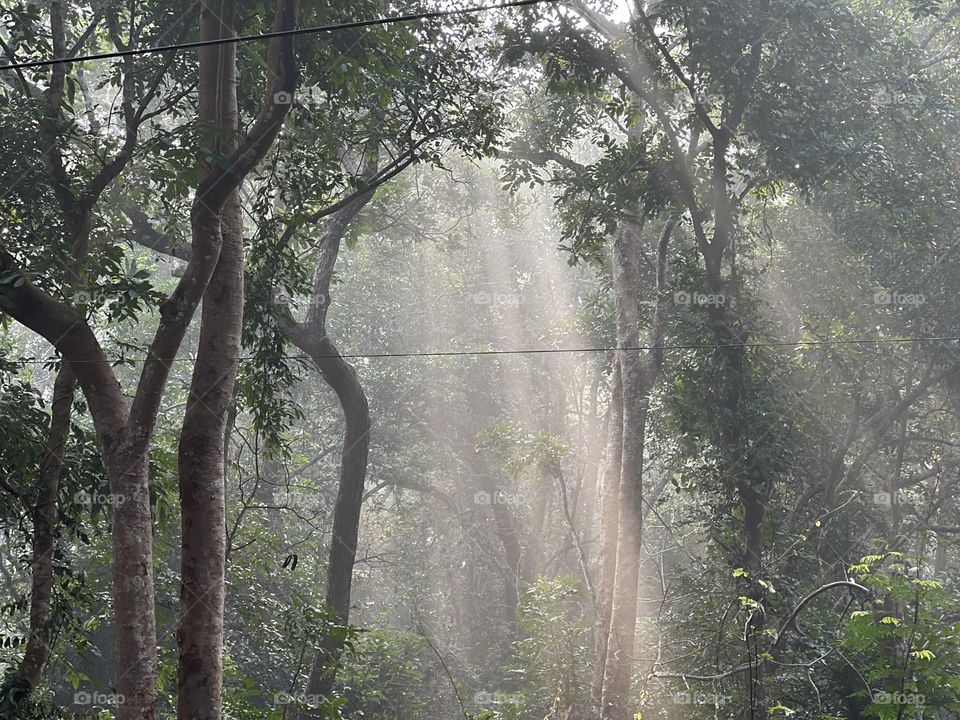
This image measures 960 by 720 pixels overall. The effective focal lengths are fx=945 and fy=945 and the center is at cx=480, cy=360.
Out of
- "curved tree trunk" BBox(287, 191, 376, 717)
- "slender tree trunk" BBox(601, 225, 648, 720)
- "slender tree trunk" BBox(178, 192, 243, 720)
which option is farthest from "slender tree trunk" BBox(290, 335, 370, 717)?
"slender tree trunk" BBox(178, 192, 243, 720)

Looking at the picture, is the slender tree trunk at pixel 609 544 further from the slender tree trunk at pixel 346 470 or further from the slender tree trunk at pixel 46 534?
the slender tree trunk at pixel 46 534

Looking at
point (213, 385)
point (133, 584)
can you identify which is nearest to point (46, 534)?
point (133, 584)

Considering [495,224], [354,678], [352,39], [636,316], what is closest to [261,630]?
[354,678]

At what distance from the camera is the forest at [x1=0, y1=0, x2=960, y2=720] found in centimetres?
513

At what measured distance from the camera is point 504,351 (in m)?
11.8

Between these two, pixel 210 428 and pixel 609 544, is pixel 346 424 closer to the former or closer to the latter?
pixel 609 544

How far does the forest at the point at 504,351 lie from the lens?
16.8ft

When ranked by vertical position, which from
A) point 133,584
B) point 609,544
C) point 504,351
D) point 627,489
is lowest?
point 133,584

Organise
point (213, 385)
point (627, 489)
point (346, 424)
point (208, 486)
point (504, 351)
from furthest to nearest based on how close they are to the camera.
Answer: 1. point (504, 351)
2. point (627, 489)
3. point (346, 424)
4. point (213, 385)
5. point (208, 486)

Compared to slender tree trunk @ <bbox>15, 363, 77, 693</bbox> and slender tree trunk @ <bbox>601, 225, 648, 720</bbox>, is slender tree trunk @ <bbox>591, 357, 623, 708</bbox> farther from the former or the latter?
slender tree trunk @ <bbox>15, 363, 77, 693</bbox>

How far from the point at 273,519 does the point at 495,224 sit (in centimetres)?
898

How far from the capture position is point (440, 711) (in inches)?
550

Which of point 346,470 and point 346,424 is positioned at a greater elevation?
point 346,424

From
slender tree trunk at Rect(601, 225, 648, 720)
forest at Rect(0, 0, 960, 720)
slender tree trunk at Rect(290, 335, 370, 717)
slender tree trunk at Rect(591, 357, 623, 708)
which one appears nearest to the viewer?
forest at Rect(0, 0, 960, 720)
